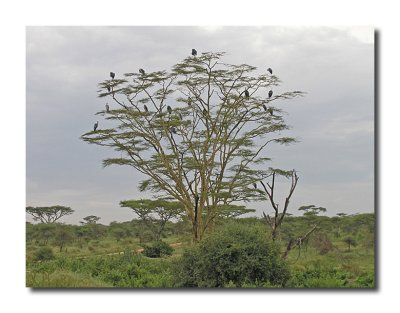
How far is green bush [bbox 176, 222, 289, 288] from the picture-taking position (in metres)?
8.43

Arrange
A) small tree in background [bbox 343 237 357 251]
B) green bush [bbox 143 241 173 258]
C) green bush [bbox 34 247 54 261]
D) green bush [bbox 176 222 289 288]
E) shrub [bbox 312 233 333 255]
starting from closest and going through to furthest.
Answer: green bush [bbox 176 222 289 288] < small tree in background [bbox 343 237 357 251] < green bush [bbox 34 247 54 261] < shrub [bbox 312 233 333 255] < green bush [bbox 143 241 173 258]

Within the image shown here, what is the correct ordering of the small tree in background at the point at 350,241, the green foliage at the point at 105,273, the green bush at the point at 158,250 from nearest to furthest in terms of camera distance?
Answer: the green foliage at the point at 105,273 < the small tree in background at the point at 350,241 < the green bush at the point at 158,250

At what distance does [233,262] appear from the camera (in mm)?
8523

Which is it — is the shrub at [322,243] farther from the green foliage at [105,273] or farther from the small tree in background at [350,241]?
the green foliage at [105,273]

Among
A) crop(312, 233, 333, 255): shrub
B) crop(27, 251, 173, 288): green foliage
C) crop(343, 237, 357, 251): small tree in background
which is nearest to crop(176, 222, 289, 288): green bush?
crop(27, 251, 173, 288): green foliage

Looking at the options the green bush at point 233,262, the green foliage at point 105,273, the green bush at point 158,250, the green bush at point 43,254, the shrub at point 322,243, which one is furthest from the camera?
the green bush at point 158,250

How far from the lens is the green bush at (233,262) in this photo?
843cm

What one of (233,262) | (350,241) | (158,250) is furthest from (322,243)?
(233,262)

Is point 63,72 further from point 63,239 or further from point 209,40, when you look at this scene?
point 63,239

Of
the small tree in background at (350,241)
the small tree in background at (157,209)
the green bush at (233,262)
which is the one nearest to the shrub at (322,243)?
the small tree in background at (350,241)

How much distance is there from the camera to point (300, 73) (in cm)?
1046

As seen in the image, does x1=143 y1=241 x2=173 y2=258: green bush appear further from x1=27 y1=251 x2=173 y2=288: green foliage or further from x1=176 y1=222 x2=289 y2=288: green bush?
x1=176 y1=222 x2=289 y2=288: green bush

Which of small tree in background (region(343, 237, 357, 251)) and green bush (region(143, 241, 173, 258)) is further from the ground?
small tree in background (region(343, 237, 357, 251))
